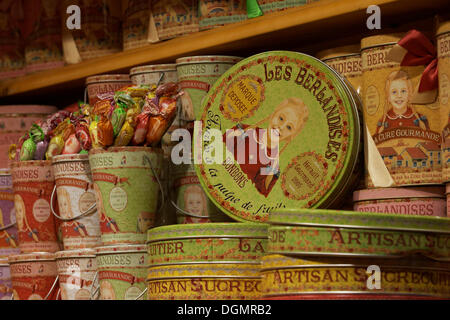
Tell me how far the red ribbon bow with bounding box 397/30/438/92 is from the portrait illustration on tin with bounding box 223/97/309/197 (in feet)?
0.73

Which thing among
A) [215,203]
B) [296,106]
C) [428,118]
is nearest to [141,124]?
[215,203]

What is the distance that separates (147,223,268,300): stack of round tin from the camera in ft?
5.07

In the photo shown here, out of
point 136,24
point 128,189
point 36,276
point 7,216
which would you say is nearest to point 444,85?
point 128,189

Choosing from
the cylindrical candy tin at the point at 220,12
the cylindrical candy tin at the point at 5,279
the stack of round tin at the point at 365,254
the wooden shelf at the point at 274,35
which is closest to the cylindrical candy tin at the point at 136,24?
the wooden shelf at the point at 274,35

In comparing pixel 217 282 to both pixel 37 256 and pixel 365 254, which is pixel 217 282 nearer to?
pixel 365 254

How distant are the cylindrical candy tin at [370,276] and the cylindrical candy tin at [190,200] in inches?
20.4

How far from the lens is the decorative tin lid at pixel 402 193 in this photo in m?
1.50

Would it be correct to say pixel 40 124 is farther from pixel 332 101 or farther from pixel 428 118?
pixel 428 118

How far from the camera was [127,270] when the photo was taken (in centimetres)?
184

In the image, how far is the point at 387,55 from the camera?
1.57m

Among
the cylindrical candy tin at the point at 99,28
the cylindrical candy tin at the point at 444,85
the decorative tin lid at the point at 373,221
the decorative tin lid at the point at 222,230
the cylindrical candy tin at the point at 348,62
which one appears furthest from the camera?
the cylindrical candy tin at the point at 99,28

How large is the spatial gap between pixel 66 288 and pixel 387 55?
36.5 inches

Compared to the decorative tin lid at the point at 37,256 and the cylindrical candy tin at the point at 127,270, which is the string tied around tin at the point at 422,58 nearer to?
the cylindrical candy tin at the point at 127,270

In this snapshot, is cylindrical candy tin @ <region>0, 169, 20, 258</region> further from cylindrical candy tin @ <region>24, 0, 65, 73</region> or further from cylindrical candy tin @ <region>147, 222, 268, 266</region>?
cylindrical candy tin @ <region>147, 222, 268, 266</region>
